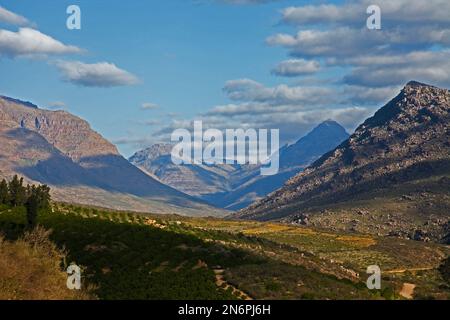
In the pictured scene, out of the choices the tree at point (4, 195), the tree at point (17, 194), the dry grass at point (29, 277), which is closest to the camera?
A: the dry grass at point (29, 277)

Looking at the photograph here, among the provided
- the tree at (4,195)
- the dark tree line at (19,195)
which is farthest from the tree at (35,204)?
the tree at (4,195)

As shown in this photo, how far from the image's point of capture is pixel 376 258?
13938 centimetres

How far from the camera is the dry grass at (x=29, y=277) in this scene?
47188 millimetres

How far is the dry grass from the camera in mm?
47188

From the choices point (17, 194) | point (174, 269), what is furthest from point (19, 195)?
point (174, 269)

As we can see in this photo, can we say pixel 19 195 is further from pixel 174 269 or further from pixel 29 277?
pixel 29 277

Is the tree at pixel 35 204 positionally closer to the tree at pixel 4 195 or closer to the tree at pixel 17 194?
the tree at pixel 17 194

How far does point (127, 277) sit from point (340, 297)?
1957 cm

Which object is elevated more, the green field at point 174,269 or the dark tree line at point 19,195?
the dark tree line at point 19,195

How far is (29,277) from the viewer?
4944 cm

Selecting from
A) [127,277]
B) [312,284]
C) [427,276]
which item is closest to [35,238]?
[127,277]

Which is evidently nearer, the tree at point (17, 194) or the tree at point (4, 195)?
the tree at point (17, 194)
